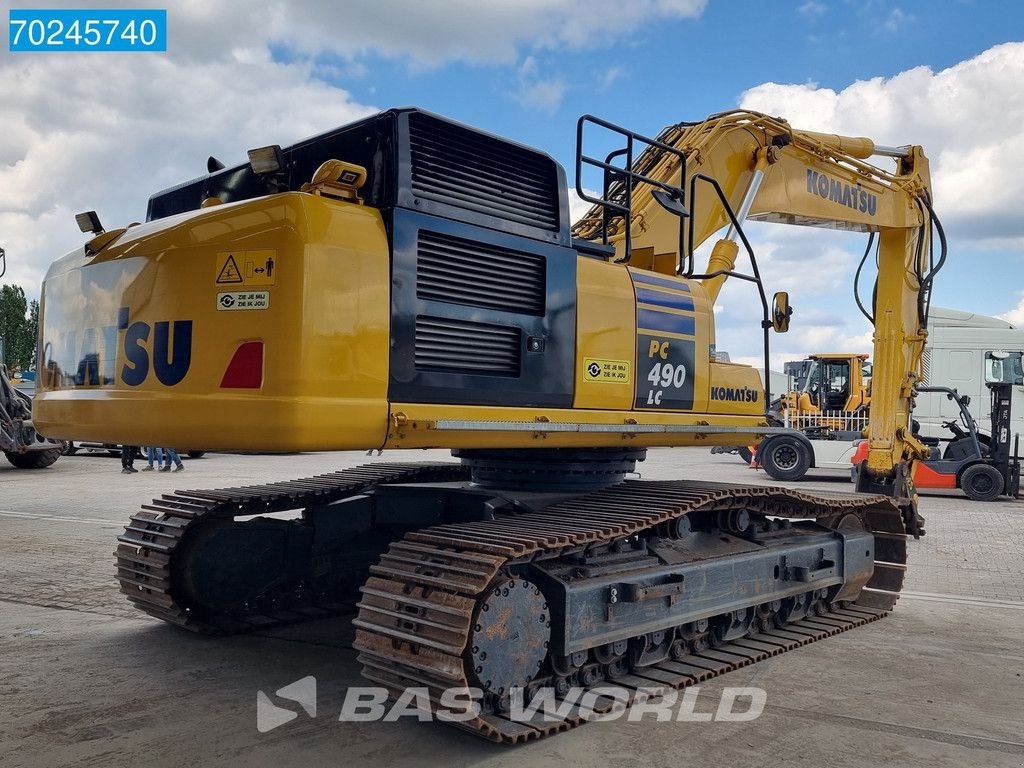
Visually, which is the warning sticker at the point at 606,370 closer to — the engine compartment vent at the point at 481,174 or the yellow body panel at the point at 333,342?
the yellow body panel at the point at 333,342

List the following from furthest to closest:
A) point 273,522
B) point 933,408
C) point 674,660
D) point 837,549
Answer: point 933,408 → point 837,549 → point 273,522 → point 674,660

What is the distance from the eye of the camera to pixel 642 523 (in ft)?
16.5

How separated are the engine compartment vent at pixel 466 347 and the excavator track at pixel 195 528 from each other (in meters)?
1.90

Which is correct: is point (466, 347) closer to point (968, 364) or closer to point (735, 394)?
point (735, 394)

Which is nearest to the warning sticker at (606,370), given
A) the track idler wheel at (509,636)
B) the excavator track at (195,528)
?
the track idler wheel at (509,636)

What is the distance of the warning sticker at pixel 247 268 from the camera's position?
4.14m

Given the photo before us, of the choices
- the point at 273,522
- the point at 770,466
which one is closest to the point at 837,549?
the point at 273,522

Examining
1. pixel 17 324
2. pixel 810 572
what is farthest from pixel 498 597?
pixel 17 324

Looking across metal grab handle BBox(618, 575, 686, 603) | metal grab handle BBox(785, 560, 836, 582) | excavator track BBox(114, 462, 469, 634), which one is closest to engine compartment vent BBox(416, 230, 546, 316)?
metal grab handle BBox(618, 575, 686, 603)

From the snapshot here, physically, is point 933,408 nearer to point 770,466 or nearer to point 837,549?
point 770,466

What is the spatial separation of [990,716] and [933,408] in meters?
19.0

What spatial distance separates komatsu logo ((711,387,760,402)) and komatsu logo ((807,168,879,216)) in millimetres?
2603

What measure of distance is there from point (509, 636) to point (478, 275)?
72.0 inches

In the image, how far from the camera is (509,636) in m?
4.37
